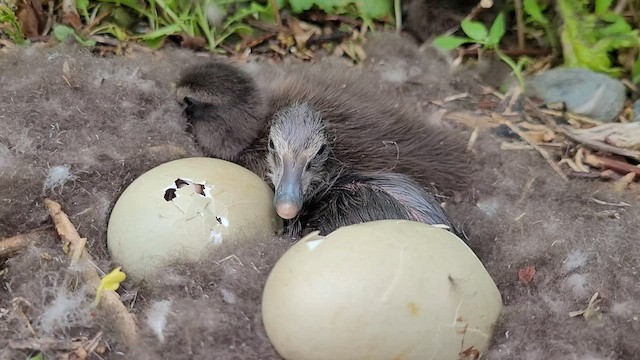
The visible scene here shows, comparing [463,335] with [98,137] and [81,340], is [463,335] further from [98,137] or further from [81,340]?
[98,137]

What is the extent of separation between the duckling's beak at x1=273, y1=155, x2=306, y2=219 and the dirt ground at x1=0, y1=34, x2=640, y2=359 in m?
0.09

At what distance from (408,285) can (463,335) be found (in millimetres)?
182

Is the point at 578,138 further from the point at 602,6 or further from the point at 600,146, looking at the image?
the point at 602,6

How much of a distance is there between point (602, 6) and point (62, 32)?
2031 millimetres

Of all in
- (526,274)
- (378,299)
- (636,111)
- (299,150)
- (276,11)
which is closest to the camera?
(378,299)

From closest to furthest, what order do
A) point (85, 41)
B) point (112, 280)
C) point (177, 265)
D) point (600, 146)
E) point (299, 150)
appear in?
point (112, 280) < point (177, 265) < point (299, 150) < point (600, 146) < point (85, 41)

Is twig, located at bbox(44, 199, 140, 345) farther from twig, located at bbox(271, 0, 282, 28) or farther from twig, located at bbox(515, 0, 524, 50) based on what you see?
twig, located at bbox(515, 0, 524, 50)

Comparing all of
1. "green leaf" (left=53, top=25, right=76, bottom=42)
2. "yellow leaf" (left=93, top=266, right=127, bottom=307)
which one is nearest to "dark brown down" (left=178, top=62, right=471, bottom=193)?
"green leaf" (left=53, top=25, right=76, bottom=42)

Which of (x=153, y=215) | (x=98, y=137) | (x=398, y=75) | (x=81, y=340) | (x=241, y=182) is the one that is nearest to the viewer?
(x=81, y=340)

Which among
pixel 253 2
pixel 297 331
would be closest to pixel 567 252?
pixel 297 331

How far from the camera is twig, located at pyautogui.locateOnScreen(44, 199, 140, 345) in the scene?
→ 1.81 meters

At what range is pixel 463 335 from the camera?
1666 mm

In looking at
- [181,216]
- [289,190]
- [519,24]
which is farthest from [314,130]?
[519,24]

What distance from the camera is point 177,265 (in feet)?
6.31
